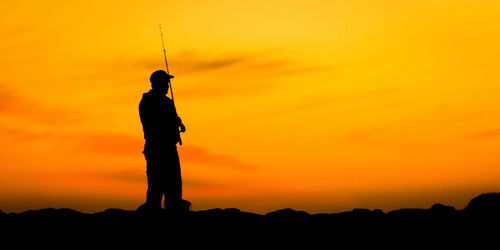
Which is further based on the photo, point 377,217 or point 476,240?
point 377,217

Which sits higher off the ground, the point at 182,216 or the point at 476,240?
the point at 182,216

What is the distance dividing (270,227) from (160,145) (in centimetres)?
245

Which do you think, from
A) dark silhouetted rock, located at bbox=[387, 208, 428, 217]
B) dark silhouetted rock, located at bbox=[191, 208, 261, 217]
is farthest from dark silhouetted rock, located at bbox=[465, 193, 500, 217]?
dark silhouetted rock, located at bbox=[191, 208, 261, 217]

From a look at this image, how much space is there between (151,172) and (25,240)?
2.47 meters

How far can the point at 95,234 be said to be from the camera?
54.1 feet

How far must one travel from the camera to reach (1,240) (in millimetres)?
16188

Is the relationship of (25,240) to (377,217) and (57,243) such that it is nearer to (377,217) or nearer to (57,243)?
(57,243)

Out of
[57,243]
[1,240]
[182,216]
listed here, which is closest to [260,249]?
[182,216]

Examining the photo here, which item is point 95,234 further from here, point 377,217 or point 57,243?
point 377,217

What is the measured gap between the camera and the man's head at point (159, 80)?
55.7 ft

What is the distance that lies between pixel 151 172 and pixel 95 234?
150 centimetres

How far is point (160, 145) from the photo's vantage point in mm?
17156

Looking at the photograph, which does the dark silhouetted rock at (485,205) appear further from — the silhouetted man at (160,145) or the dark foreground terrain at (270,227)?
the silhouetted man at (160,145)

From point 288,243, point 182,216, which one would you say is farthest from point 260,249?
point 182,216
